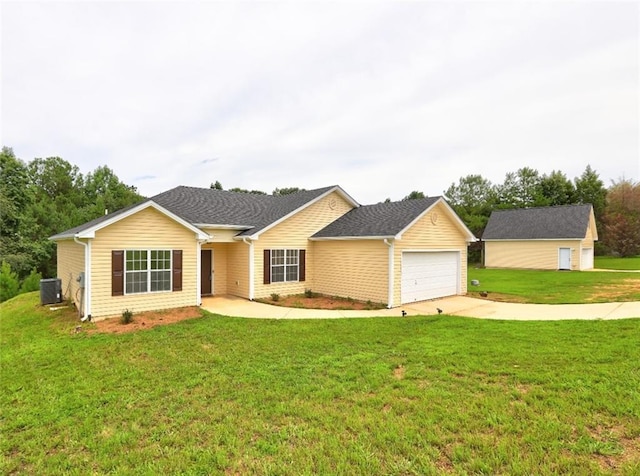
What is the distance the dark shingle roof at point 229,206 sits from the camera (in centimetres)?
1489

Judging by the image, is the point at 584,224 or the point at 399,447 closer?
the point at 399,447

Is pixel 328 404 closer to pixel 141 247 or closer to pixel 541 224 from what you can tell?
pixel 141 247

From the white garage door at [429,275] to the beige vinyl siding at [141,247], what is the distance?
7961 millimetres

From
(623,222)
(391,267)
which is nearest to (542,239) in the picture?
(623,222)

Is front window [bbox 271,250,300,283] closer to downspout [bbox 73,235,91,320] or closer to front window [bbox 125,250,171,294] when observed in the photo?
front window [bbox 125,250,171,294]

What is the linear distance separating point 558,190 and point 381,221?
4525 cm

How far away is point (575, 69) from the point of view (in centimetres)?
1223

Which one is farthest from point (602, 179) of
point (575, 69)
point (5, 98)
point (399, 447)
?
point (5, 98)

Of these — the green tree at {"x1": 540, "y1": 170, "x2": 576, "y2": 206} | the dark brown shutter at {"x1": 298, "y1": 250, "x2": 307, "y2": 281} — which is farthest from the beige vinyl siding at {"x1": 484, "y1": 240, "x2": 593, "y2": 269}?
the dark brown shutter at {"x1": 298, "y1": 250, "x2": 307, "y2": 281}

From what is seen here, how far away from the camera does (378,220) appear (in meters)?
14.5

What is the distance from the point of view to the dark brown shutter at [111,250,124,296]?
1078 cm

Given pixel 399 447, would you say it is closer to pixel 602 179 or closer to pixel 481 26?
pixel 481 26

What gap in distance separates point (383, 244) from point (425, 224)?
232 cm

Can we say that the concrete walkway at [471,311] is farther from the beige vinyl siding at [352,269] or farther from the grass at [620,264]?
the grass at [620,264]
